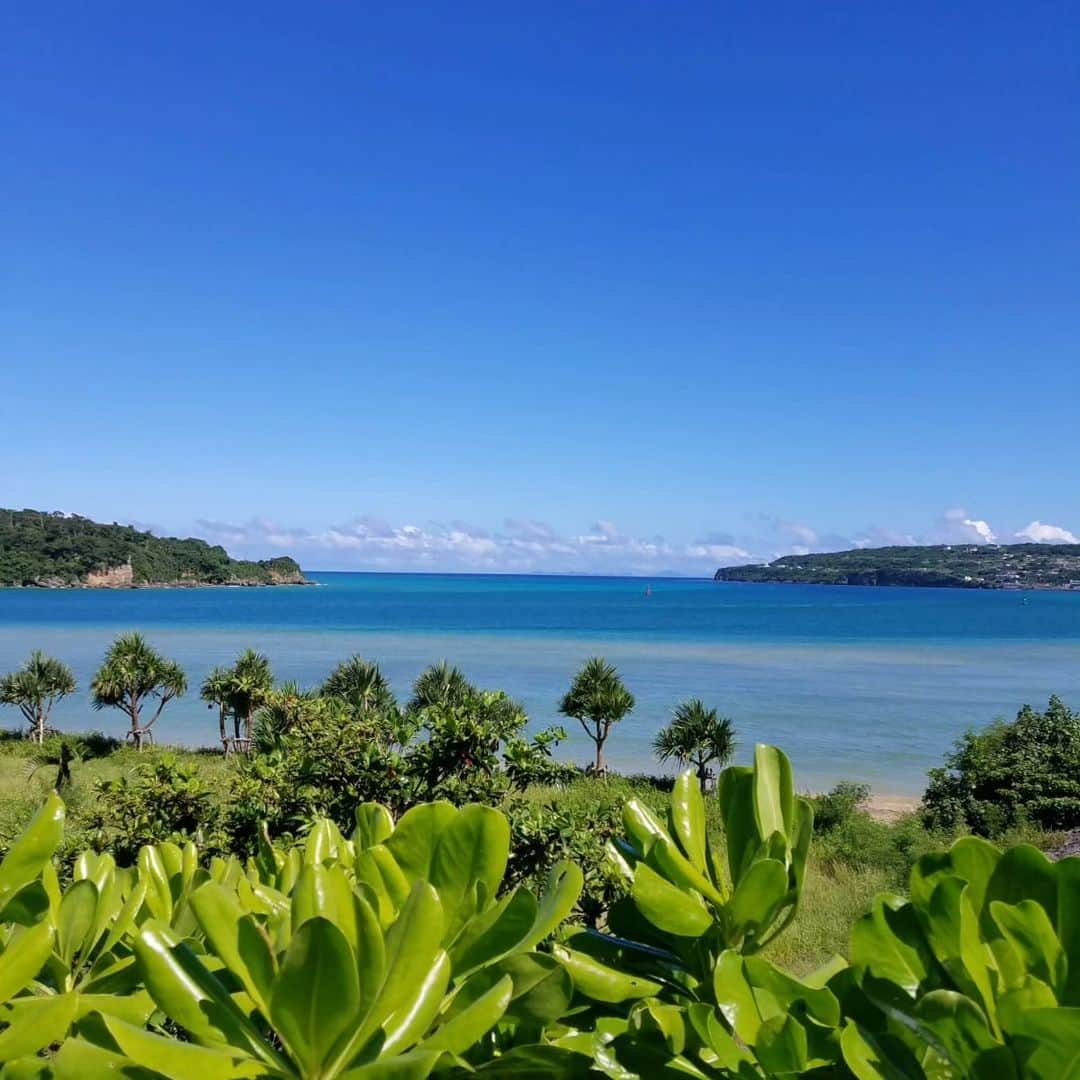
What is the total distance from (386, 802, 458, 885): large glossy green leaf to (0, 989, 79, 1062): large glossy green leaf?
0.38 meters

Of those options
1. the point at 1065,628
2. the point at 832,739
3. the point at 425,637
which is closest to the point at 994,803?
the point at 832,739

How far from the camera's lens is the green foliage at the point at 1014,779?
16.8 m

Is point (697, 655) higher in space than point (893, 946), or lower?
lower

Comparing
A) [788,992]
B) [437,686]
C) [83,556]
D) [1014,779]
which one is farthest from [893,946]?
[83,556]

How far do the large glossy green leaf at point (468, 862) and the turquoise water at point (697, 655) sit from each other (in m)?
25.6

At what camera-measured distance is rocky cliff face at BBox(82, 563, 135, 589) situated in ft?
498

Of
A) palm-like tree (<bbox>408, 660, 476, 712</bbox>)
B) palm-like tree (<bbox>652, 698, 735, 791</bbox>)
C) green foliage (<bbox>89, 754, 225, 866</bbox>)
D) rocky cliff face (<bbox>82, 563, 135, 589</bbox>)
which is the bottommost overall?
rocky cliff face (<bbox>82, 563, 135, 589</bbox>)

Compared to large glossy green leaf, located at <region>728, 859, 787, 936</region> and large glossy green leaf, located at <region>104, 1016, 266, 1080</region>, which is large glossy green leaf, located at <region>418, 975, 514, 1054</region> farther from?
large glossy green leaf, located at <region>728, 859, 787, 936</region>

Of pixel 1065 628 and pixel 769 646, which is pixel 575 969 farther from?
pixel 1065 628

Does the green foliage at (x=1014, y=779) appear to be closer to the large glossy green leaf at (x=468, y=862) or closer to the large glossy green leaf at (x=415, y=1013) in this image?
the large glossy green leaf at (x=468, y=862)

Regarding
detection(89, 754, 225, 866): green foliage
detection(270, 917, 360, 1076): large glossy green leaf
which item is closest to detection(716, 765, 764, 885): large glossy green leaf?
detection(270, 917, 360, 1076): large glossy green leaf

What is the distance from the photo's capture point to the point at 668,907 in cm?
114

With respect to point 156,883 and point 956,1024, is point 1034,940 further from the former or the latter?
point 156,883

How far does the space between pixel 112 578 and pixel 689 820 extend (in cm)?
17108
